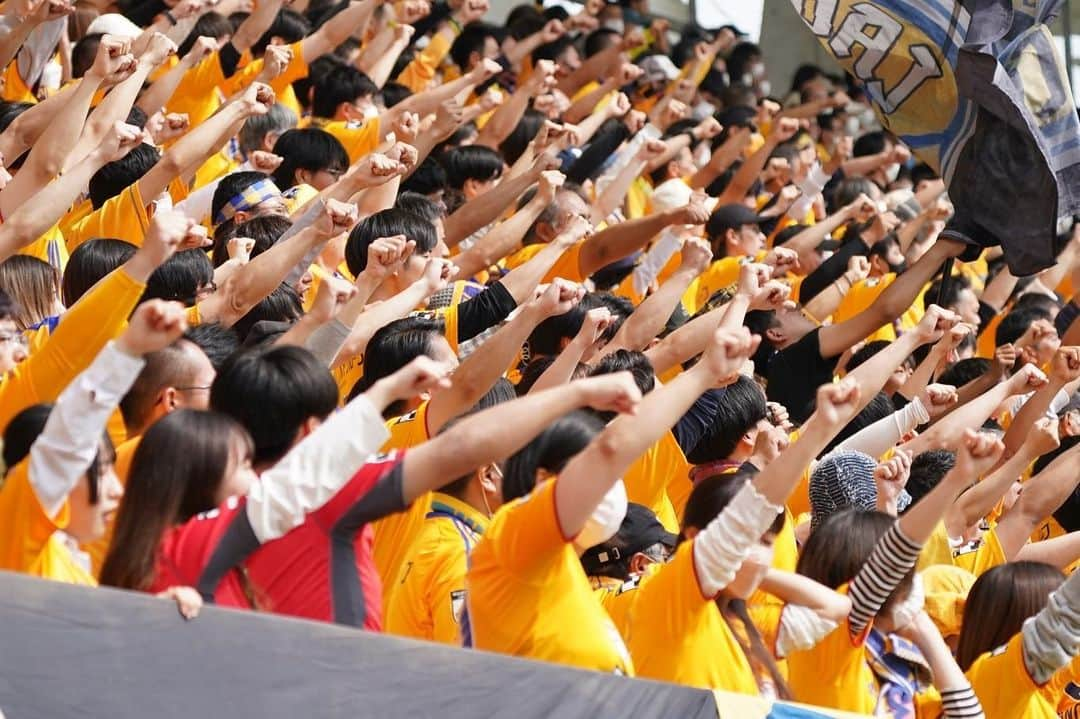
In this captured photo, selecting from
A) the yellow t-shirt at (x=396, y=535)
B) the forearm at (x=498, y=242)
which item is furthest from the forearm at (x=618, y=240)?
the yellow t-shirt at (x=396, y=535)

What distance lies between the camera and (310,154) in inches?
267

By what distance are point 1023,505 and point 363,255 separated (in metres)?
2.04

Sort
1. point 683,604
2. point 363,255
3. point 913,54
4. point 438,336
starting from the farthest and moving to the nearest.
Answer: point 913,54 → point 363,255 → point 438,336 → point 683,604

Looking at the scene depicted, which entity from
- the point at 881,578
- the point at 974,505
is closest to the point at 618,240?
the point at 974,505

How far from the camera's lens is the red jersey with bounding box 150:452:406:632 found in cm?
341

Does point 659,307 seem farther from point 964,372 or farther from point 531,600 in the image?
point 964,372

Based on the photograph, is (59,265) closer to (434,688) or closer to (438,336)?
(438,336)

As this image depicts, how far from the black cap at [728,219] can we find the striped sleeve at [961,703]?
4.34 metres

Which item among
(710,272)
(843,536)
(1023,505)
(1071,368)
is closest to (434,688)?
(843,536)

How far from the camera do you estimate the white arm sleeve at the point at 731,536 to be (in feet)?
12.3

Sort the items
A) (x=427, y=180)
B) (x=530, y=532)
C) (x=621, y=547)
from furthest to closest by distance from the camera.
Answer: (x=427, y=180) → (x=621, y=547) → (x=530, y=532)

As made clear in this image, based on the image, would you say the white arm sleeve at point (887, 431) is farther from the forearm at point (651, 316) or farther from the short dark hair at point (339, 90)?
the short dark hair at point (339, 90)

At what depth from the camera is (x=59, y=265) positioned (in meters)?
5.61

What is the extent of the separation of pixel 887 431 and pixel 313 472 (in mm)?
2973
